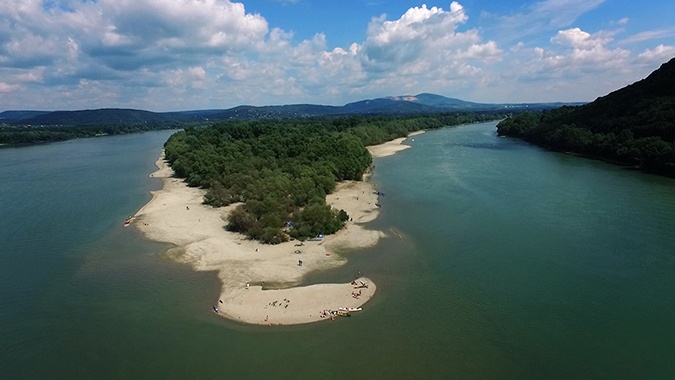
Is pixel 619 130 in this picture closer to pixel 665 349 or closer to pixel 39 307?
pixel 665 349

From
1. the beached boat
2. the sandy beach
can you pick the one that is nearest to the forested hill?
the sandy beach

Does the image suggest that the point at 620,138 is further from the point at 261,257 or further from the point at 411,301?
the point at 261,257

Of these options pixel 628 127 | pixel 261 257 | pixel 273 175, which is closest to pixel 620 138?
pixel 628 127

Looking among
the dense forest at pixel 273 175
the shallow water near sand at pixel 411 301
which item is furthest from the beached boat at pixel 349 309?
the dense forest at pixel 273 175

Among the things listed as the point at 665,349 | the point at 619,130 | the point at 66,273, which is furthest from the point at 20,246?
the point at 619,130

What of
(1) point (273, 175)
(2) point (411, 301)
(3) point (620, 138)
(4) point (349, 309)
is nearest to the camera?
(4) point (349, 309)

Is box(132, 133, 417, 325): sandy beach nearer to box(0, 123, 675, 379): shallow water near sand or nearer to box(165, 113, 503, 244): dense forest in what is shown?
box(0, 123, 675, 379): shallow water near sand
